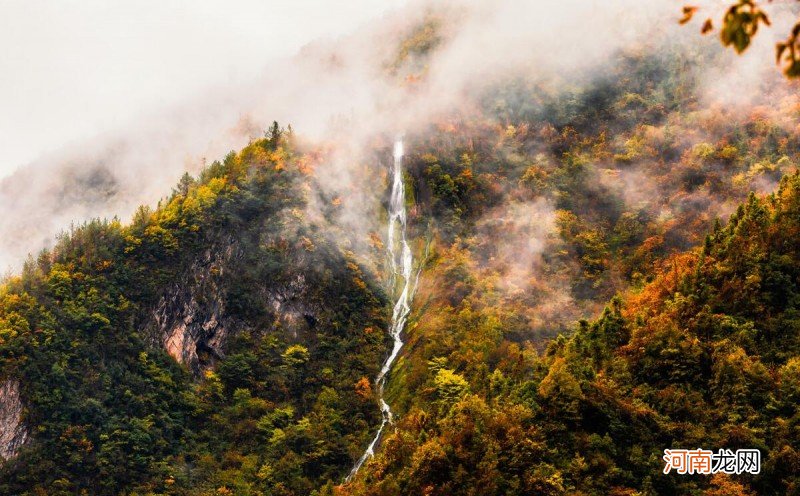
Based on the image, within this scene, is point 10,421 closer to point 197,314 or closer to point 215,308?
point 197,314

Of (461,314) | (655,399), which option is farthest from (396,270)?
(655,399)

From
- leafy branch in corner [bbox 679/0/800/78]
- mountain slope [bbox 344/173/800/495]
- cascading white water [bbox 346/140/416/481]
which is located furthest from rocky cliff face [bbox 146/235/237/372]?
leafy branch in corner [bbox 679/0/800/78]

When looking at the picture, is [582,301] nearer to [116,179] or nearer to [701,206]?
[701,206]

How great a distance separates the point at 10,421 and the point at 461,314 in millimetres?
30328

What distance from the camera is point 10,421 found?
46.2 meters

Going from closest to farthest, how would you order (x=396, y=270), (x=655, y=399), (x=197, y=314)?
1. (x=655, y=399)
2. (x=197, y=314)
3. (x=396, y=270)

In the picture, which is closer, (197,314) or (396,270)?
(197,314)

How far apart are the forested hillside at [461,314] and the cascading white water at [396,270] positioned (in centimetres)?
66

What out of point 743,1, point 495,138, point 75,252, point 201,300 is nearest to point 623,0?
point 495,138

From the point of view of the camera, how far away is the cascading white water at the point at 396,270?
49.5 meters

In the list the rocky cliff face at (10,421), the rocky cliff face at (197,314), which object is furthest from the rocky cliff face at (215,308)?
the rocky cliff face at (10,421)

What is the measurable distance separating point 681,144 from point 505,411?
39.4 metres

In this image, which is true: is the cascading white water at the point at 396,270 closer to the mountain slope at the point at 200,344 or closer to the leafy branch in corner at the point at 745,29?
the mountain slope at the point at 200,344

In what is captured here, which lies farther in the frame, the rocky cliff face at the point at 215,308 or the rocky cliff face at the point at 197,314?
the rocky cliff face at the point at 215,308
